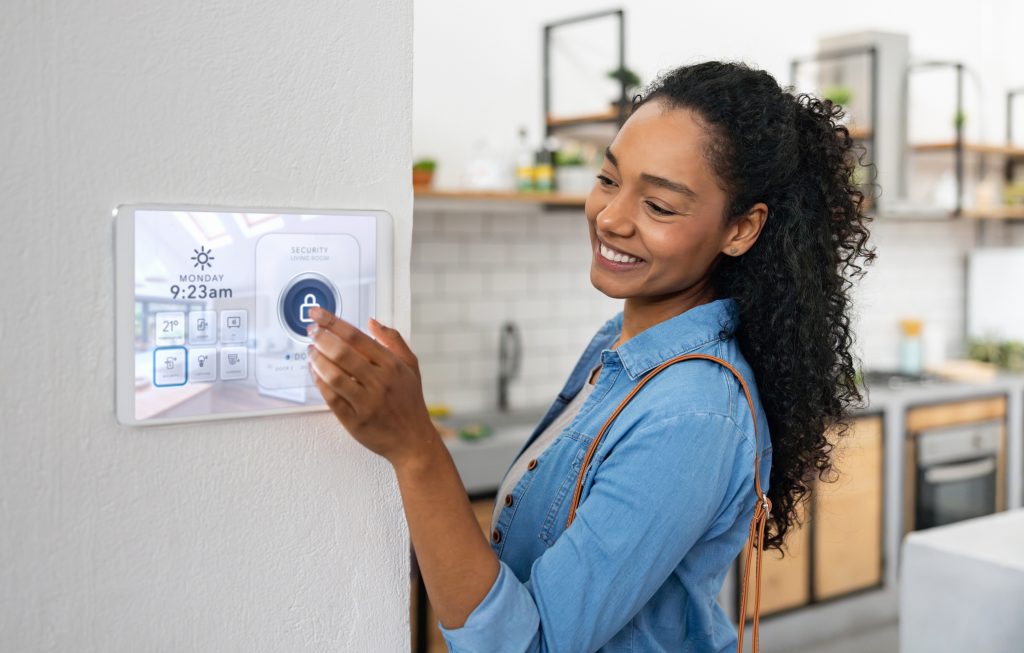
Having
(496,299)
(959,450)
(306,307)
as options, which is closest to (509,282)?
(496,299)

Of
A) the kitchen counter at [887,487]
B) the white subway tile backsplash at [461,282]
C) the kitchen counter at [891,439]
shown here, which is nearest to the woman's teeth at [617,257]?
the kitchen counter at [891,439]

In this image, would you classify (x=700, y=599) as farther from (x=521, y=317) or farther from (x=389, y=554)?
(x=521, y=317)

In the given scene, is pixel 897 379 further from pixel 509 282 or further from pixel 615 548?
pixel 615 548

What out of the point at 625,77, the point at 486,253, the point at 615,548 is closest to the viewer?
the point at 615,548

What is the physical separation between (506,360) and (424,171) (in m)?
0.87

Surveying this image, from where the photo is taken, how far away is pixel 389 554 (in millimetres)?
887

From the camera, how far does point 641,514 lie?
978 mm

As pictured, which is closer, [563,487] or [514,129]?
[563,487]

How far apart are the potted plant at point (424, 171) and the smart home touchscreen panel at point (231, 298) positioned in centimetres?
240

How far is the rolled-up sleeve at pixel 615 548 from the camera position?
3.09 feet

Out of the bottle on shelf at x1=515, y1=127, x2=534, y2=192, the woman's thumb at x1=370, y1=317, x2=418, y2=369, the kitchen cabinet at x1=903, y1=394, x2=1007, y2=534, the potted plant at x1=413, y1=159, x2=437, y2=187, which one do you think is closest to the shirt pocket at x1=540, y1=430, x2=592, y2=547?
the woman's thumb at x1=370, y1=317, x2=418, y2=369

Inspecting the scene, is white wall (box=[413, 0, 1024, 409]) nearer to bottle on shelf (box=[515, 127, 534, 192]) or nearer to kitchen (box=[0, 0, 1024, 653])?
bottle on shelf (box=[515, 127, 534, 192])

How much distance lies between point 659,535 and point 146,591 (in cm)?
48

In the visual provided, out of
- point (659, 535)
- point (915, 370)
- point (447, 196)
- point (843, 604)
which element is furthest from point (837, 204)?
point (915, 370)
